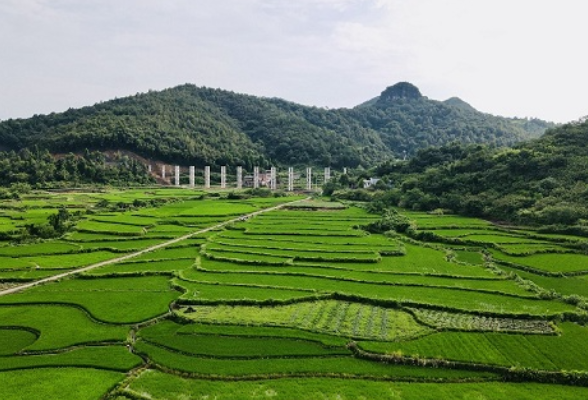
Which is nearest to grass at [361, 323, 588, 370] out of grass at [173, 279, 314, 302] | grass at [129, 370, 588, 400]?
grass at [129, 370, 588, 400]

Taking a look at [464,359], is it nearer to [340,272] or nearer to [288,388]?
[288,388]

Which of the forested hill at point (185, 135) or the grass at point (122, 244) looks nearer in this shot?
the grass at point (122, 244)

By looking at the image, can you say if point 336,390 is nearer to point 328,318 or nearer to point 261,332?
point 261,332

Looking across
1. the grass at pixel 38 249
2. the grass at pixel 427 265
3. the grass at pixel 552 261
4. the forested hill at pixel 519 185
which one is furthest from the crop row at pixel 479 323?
the grass at pixel 38 249

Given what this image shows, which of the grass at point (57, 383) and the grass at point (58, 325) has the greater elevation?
the grass at point (58, 325)

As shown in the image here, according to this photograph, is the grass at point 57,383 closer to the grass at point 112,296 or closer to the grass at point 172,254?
the grass at point 112,296

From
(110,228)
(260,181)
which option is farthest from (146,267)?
(260,181)
